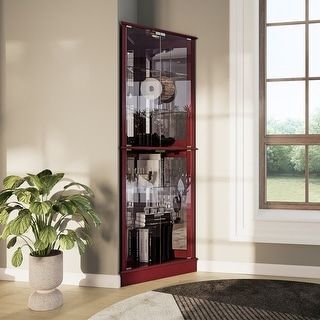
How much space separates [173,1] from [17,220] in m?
2.43

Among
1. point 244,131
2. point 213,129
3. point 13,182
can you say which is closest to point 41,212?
point 13,182

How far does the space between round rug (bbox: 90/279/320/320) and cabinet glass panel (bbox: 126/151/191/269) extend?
160 centimetres

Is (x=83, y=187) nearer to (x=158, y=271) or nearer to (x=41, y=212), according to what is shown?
(x=41, y=212)

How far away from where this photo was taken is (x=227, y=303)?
2.46m

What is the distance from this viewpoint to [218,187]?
472 cm

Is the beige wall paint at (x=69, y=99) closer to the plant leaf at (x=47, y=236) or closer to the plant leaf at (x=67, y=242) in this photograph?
the plant leaf at (x=67, y=242)

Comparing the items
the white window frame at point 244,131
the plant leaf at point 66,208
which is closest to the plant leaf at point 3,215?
the plant leaf at point 66,208

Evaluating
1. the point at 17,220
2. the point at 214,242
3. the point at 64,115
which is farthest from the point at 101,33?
the point at 214,242

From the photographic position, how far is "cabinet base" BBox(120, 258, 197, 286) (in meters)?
4.32

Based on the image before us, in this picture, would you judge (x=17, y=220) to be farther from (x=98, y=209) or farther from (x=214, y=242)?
(x=214, y=242)

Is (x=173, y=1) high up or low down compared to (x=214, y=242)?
up

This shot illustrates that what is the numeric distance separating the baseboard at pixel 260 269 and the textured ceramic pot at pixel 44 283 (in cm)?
149

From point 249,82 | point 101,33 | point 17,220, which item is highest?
point 101,33

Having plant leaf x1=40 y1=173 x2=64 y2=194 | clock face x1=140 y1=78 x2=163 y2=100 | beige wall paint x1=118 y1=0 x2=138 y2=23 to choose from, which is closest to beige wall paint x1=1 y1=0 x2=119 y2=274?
beige wall paint x1=118 y1=0 x2=138 y2=23
